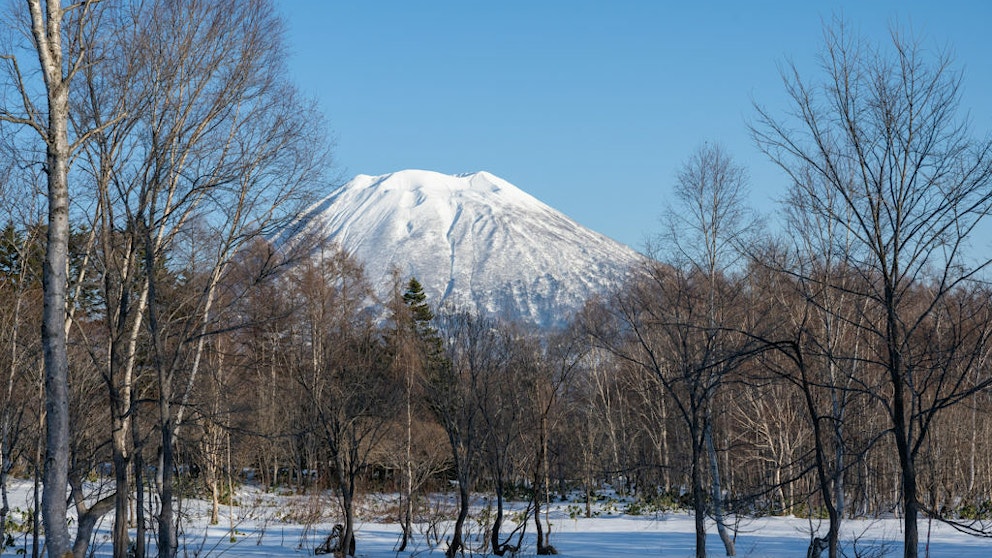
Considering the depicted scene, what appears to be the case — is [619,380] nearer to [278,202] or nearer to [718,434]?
[718,434]

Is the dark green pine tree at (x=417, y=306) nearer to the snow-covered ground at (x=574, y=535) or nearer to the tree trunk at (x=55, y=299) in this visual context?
the snow-covered ground at (x=574, y=535)

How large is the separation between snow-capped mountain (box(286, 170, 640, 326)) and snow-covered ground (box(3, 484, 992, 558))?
7497cm

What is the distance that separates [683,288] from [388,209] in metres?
133

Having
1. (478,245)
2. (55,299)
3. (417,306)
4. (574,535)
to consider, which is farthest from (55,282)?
(478,245)

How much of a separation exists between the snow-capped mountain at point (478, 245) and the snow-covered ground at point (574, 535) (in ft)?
246

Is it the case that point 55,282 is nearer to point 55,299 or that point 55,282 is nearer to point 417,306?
point 55,299

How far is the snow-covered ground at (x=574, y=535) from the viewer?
1692 centimetres

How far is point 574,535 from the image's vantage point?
2125cm

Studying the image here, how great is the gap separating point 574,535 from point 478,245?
113 metres

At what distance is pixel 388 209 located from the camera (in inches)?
5753

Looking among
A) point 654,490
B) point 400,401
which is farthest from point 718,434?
point 400,401

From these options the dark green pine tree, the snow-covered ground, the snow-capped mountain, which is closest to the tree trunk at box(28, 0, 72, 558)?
the snow-covered ground

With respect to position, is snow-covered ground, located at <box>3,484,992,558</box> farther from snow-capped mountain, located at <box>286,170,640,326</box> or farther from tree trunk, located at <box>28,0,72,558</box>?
snow-capped mountain, located at <box>286,170,640,326</box>

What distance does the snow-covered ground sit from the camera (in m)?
16.9
